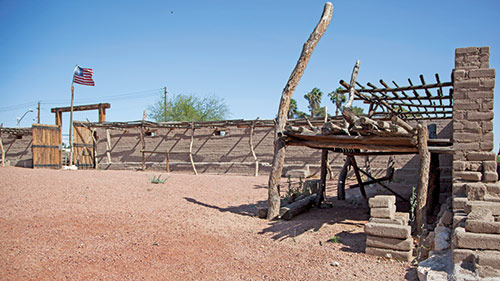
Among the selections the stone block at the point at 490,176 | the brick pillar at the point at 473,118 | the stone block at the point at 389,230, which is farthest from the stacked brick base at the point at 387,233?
the stone block at the point at 490,176

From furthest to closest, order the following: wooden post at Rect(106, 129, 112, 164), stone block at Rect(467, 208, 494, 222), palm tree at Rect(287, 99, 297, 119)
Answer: palm tree at Rect(287, 99, 297, 119) < wooden post at Rect(106, 129, 112, 164) < stone block at Rect(467, 208, 494, 222)

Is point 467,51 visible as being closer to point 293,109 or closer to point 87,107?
point 87,107

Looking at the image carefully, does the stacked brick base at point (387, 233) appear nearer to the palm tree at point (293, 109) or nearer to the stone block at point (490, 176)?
the stone block at point (490, 176)

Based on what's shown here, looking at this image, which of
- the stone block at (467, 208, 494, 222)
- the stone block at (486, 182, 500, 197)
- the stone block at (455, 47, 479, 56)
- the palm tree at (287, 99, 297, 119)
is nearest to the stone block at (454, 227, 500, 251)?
the stone block at (467, 208, 494, 222)

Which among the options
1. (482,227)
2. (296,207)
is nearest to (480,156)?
(482,227)

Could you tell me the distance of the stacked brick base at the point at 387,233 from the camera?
4.97 meters

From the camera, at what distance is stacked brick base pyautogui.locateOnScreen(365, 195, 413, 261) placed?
4969 mm

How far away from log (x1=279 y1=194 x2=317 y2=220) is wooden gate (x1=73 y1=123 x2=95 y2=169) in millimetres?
15879

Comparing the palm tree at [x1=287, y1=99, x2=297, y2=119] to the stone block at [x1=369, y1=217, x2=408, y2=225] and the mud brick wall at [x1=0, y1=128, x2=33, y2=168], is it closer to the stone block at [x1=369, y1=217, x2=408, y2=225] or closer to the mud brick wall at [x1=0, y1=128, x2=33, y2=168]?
the mud brick wall at [x1=0, y1=128, x2=33, y2=168]

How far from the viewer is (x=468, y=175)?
595 cm

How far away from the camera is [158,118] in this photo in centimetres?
3219

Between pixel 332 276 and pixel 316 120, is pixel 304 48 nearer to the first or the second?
pixel 332 276

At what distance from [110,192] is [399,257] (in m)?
7.27

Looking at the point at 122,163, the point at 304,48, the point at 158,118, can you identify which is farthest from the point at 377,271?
the point at 158,118
